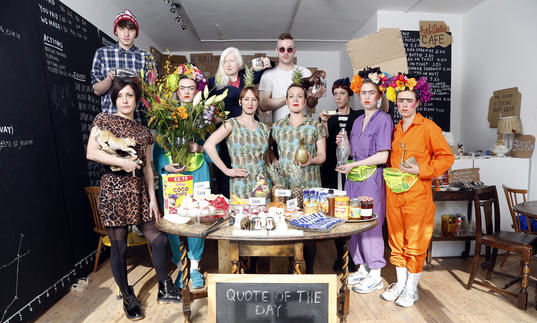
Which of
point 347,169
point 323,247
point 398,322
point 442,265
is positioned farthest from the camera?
point 323,247

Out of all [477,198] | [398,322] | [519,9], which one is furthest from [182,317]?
[519,9]

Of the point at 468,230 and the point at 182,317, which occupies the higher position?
the point at 468,230

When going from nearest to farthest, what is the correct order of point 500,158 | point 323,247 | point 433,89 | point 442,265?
point 442,265 < point 500,158 < point 323,247 < point 433,89

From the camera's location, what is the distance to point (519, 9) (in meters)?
3.87

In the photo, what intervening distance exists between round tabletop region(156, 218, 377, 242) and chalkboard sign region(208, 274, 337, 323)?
20 cm

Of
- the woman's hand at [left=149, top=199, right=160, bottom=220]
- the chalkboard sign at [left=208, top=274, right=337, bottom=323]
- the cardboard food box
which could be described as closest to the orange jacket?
the chalkboard sign at [left=208, top=274, right=337, bottom=323]

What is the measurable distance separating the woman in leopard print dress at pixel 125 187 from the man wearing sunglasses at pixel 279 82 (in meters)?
1.19

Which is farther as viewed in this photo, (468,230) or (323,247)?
(323,247)

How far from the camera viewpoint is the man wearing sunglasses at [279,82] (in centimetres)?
303

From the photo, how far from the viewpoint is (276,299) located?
1.51 meters

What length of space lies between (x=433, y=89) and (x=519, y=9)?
1.42m

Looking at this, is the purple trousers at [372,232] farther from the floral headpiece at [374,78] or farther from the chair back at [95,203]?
the chair back at [95,203]

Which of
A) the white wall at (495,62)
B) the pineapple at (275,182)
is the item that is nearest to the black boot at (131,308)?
the pineapple at (275,182)

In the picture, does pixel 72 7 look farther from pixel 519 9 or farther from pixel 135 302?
pixel 519 9
